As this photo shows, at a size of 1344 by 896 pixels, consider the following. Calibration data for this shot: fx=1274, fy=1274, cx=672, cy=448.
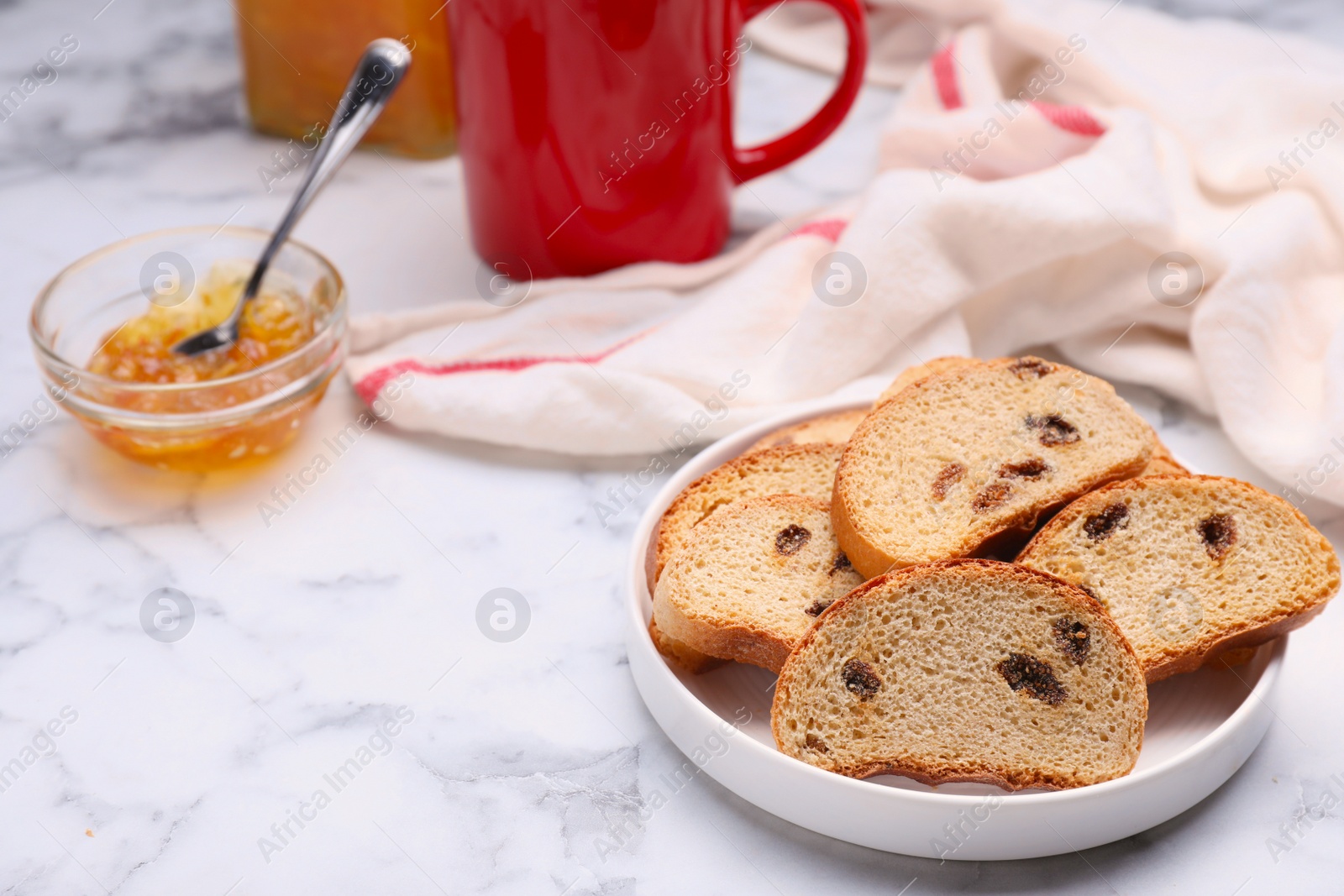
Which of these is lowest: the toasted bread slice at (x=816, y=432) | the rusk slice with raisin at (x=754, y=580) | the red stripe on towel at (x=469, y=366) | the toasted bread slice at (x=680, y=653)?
the red stripe on towel at (x=469, y=366)

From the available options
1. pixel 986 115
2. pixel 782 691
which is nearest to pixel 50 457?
pixel 782 691

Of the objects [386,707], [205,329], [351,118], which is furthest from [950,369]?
[205,329]

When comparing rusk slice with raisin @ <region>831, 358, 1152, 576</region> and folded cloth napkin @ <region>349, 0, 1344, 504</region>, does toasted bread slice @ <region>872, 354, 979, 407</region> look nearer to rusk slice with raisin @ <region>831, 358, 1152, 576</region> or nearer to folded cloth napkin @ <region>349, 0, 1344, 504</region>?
rusk slice with raisin @ <region>831, 358, 1152, 576</region>

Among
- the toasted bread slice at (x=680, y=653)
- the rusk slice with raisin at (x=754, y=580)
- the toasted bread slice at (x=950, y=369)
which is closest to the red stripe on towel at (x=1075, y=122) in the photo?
the toasted bread slice at (x=950, y=369)

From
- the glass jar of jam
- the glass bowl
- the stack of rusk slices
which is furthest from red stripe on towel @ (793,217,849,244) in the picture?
the glass bowl

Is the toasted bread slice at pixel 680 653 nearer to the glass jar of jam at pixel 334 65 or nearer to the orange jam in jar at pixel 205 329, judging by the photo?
the orange jam in jar at pixel 205 329

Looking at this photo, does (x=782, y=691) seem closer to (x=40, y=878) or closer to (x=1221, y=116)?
(x=40, y=878)

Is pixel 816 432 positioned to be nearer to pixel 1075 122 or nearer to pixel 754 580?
pixel 754 580
